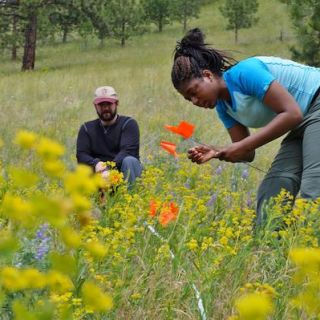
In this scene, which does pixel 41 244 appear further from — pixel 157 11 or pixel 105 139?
pixel 157 11

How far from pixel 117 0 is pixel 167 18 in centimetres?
1500

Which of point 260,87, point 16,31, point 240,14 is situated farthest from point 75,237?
point 240,14

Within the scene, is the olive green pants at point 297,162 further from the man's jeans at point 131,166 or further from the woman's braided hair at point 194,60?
the man's jeans at point 131,166

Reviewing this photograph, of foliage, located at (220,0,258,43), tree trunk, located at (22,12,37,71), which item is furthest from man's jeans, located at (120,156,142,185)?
foliage, located at (220,0,258,43)

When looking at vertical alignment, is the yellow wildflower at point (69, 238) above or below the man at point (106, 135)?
above

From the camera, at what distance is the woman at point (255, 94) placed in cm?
289

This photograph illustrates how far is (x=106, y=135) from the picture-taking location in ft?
15.7

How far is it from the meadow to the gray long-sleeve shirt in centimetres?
34

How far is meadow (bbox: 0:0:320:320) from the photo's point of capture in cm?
74

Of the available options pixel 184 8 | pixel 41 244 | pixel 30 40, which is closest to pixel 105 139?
pixel 41 244

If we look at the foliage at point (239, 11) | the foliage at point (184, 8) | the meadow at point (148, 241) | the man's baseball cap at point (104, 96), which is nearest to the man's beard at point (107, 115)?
the man's baseball cap at point (104, 96)

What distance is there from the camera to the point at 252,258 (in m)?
2.42

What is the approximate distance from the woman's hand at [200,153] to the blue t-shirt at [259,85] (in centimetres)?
28

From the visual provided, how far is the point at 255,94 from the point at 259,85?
0.08 metres
